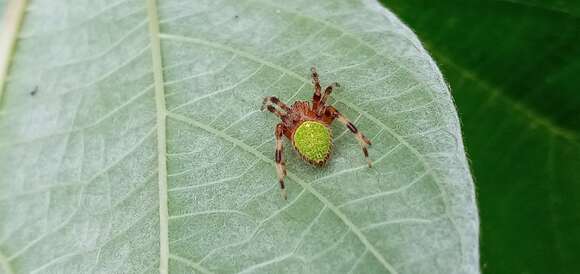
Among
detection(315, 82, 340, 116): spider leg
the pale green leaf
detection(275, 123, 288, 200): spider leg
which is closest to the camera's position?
the pale green leaf

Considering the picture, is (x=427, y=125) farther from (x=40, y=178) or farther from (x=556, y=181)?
(x=40, y=178)

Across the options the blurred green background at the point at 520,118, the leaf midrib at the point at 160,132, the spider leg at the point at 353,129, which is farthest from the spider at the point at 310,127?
the blurred green background at the point at 520,118

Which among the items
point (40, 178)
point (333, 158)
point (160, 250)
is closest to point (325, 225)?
point (333, 158)

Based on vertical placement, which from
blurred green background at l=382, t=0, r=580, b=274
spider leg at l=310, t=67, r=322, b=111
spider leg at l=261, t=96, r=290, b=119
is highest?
spider leg at l=310, t=67, r=322, b=111

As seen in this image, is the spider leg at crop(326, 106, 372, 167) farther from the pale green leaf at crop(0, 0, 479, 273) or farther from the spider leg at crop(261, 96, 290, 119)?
the spider leg at crop(261, 96, 290, 119)

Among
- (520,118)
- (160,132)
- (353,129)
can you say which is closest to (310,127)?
(353,129)

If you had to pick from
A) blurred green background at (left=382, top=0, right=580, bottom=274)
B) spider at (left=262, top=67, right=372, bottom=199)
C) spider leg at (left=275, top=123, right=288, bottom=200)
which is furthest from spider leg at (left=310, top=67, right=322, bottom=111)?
blurred green background at (left=382, top=0, right=580, bottom=274)
